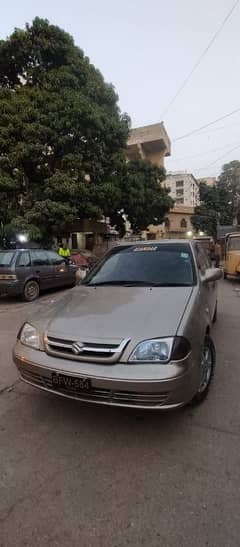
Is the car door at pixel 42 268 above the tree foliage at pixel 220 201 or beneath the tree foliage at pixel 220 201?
beneath

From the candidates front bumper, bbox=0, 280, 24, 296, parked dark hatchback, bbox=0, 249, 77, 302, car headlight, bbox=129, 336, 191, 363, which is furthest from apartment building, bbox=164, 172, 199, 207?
car headlight, bbox=129, 336, 191, 363

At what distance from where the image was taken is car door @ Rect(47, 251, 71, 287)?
948cm

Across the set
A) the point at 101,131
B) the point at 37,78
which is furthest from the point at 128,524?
the point at 37,78

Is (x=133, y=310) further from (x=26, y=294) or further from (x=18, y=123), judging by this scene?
(x=18, y=123)

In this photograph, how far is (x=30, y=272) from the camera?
27.5 feet

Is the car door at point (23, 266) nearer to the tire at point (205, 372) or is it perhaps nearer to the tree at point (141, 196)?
the tire at point (205, 372)

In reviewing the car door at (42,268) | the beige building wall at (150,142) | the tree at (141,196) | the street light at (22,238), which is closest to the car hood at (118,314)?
the car door at (42,268)

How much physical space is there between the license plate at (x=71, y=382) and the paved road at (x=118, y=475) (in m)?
0.48

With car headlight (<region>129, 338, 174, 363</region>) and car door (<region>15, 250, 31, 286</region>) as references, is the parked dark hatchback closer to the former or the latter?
car door (<region>15, 250, 31, 286</region>)

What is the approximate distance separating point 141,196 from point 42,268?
11.2m

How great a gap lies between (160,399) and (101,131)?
14.2 meters

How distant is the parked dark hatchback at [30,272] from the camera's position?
25.9 ft

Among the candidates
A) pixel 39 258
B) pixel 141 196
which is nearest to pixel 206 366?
pixel 39 258

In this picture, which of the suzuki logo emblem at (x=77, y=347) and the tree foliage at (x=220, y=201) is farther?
the tree foliage at (x=220, y=201)
